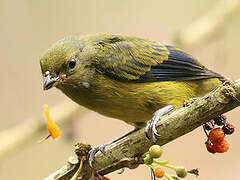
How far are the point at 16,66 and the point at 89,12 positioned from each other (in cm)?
140

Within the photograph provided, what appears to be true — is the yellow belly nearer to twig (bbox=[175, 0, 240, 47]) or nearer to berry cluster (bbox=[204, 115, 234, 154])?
berry cluster (bbox=[204, 115, 234, 154])

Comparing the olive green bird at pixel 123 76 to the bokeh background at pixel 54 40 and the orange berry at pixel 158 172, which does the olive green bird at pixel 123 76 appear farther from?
the bokeh background at pixel 54 40

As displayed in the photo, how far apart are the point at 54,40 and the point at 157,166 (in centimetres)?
447

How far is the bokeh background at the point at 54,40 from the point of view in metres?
6.38

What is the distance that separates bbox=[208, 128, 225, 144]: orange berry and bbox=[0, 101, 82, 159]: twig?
2077mm

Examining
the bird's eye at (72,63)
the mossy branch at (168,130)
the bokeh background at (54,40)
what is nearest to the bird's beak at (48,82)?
the bird's eye at (72,63)

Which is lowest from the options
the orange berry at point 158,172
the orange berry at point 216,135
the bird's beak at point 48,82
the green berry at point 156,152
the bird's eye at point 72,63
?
Result: the orange berry at point 158,172

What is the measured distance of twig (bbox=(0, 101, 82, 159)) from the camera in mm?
4449

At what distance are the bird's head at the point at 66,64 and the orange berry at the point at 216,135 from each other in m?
1.38

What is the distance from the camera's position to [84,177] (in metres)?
3.36

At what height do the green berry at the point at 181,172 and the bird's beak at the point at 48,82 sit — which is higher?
the bird's beak at the point at 48,82

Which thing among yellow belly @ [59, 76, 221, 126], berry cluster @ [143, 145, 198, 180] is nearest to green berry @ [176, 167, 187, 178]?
berry cluster @ [143, 145, 198, 180]

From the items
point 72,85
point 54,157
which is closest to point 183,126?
point 72,85

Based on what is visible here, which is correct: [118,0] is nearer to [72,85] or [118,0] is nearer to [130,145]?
[72,85]
